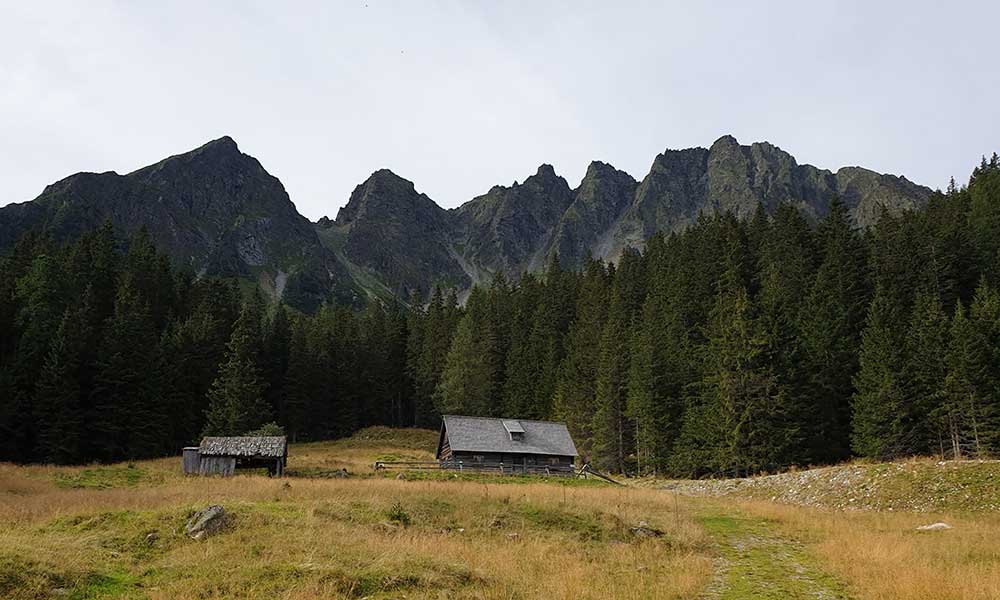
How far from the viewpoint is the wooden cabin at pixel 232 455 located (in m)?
41.6

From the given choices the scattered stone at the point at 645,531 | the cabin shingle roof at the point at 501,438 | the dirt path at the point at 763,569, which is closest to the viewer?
the dirt path at the point at 763,569

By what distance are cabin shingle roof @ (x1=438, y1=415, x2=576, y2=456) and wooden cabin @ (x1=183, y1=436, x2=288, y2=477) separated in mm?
15831

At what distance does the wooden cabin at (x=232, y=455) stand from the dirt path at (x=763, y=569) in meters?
30.7

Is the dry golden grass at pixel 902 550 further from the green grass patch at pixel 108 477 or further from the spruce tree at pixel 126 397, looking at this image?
the spruce tree at pixel 126 397

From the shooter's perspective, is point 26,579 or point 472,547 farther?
point 472,547

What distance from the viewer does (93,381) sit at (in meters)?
59.0

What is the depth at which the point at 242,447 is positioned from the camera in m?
42.8

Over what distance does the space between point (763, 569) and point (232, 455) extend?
36.9 metres

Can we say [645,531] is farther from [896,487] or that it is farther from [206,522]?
[896,487]

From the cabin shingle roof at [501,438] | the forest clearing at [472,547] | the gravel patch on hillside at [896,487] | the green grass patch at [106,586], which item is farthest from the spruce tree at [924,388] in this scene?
the green grass patch at [106,586]

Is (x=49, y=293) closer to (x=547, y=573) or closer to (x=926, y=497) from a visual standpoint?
(x=547, y=573)

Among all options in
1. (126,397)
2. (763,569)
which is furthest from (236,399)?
(763,569)

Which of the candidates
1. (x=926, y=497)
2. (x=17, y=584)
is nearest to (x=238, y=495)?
(x=17, y=584)

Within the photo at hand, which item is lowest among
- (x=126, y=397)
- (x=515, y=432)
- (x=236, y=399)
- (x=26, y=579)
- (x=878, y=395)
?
(x=26, y=579)
